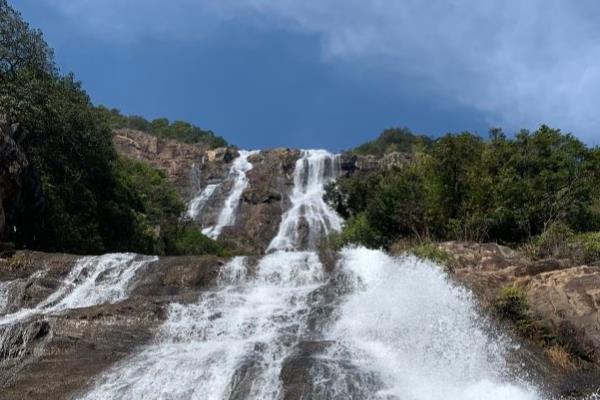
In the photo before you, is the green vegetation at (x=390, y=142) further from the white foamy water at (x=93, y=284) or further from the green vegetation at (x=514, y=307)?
the green vegetation at (x=514, y=307)

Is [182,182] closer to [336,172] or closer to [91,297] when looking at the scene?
[336,172]

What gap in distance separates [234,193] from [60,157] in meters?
31.7

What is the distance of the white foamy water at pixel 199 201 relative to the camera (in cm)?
5583

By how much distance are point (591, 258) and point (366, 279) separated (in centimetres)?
583

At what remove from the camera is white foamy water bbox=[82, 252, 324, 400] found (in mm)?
10359

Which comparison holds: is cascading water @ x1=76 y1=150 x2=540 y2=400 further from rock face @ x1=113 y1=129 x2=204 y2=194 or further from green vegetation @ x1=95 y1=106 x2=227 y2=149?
green vegetation @ x1=95 y1=106 x2=227 y2=149

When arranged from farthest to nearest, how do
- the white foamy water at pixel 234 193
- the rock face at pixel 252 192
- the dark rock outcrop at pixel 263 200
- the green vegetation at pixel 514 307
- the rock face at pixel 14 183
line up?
the white foamy water at pixel 234 193
the rock face at pixel 252 192
the dark rock outcrop at pixel 263 200
the rock face at pixel 14 183
the green vegetation at pixel 514 307

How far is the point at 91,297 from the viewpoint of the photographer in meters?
16.6

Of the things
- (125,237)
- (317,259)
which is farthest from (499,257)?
(125,237)

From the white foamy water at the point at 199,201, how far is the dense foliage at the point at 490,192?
29.3 meters

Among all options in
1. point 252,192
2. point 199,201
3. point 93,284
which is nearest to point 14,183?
point 93,284

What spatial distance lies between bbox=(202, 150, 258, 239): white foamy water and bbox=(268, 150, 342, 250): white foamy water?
499cm

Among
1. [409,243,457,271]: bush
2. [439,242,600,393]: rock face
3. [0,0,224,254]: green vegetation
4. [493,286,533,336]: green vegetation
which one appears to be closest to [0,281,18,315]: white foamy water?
[0,0,224,254]: green vegetation

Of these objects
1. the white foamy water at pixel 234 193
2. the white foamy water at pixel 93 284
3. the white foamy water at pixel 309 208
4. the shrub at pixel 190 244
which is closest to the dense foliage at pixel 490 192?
the white foamy water at pixel 93 284
